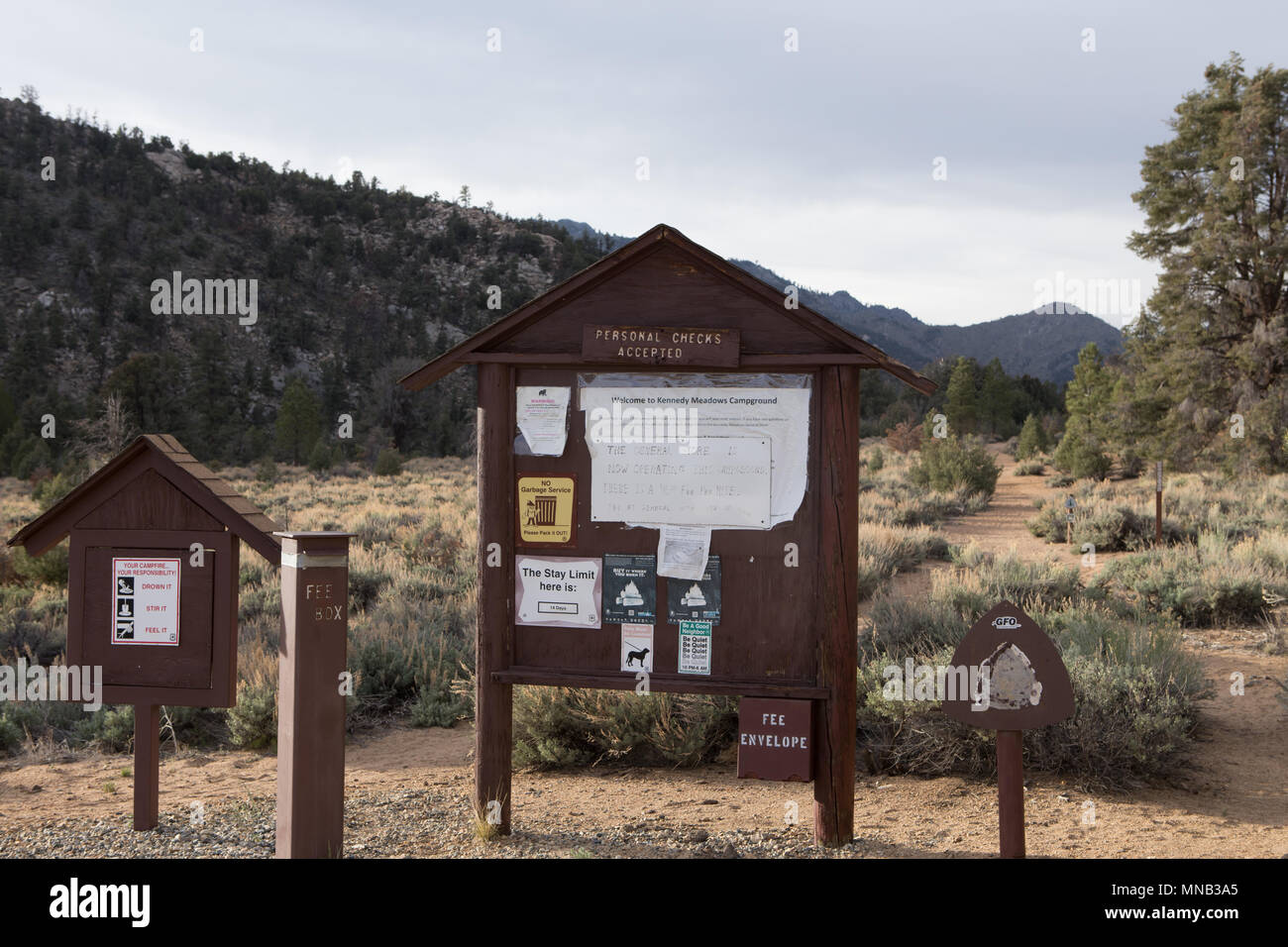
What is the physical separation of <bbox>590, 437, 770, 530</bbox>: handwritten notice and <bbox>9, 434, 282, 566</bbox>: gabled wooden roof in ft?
5.21

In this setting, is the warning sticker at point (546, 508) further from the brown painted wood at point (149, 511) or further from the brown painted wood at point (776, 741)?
the brown painted wood at point (149, 511)

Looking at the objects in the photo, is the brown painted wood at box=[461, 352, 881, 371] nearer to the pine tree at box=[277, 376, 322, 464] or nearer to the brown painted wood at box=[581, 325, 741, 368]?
the brown painted wood at box=[581, 325, 741, 368]

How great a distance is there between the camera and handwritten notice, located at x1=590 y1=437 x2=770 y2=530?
4609 millimetres

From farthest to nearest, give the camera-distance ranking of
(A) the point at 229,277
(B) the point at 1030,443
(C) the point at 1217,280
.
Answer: (A) the point at 229,277 → (B) the point at 1030,443 → (C) the point at 1217,280

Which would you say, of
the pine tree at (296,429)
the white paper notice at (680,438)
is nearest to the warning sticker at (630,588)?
the white paper notice at (680,438)

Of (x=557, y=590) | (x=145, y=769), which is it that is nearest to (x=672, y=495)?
(x=557, y=590)

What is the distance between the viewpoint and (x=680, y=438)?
469 cm

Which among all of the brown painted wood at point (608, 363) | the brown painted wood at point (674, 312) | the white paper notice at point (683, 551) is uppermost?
the brown painted wood at point (674, 312)

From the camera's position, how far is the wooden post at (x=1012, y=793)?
3766 millimetres

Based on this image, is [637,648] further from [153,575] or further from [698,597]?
[153,575]

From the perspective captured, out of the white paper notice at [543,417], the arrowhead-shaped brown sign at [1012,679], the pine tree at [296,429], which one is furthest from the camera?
the pine tree at [296,429]

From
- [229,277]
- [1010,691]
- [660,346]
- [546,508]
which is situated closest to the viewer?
[1010,691]

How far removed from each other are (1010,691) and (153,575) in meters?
3.94

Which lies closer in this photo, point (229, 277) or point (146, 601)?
point (146, 601)
